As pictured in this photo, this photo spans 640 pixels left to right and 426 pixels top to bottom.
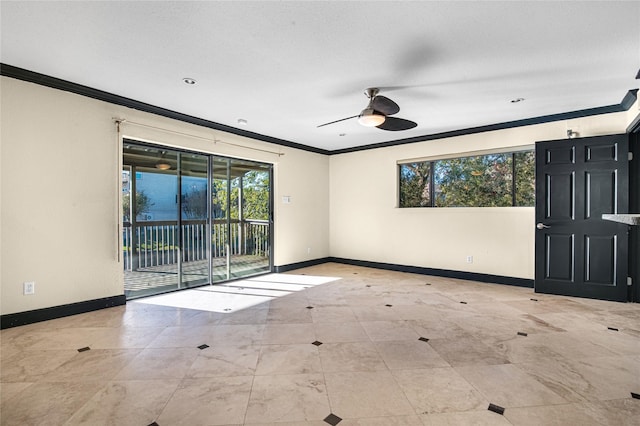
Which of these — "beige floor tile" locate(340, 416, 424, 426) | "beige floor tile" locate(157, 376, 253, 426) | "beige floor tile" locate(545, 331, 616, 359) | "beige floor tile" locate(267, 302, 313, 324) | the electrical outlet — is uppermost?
the electrical outlet

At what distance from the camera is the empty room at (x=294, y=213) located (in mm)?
2141

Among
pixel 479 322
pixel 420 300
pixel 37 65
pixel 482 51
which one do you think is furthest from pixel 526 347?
pixel 37 65

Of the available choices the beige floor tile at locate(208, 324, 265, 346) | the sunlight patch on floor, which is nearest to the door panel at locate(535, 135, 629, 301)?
the sunlight patch on floor

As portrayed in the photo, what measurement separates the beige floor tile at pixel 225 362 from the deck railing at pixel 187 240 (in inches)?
98.0

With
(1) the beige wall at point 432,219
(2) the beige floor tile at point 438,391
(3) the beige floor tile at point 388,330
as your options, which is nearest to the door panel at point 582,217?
(1) the beige wall at point 432,219

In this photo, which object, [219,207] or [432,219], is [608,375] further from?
[219,207]

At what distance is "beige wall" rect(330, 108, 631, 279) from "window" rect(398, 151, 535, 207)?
17 centimetres

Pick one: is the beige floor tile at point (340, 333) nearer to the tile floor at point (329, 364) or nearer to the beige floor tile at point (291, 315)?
the tile floor at point (329, 364)

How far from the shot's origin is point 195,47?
2.67 m

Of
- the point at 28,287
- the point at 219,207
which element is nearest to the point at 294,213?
the point at 219,207

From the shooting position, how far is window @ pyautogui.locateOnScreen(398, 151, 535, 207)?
4.97m

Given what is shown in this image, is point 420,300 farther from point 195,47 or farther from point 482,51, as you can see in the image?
point 195,47

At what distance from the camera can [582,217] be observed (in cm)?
427

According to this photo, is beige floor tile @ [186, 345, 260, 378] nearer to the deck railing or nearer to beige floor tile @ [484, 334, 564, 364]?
beige floor tile @ [484, 334, 564, 364]
